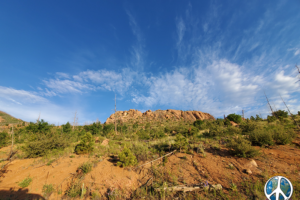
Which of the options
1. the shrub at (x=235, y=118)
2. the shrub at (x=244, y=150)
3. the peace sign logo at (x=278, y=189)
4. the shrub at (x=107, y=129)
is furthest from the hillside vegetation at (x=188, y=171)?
the shrub at (x=235, y=118)

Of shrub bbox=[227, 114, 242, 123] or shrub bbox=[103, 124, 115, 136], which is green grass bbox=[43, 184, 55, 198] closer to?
shrub bbox=[103, 124, 115, 136]

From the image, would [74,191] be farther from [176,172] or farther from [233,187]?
[233,187]

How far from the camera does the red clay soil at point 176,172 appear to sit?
5.65 meters

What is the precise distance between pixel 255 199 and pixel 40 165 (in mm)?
12364

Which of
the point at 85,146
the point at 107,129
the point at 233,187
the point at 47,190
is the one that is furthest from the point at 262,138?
the point at 107,129

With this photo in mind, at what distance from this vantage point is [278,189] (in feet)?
6.59

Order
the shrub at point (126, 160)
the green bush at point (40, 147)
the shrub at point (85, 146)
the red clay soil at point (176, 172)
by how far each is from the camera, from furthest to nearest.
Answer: the shrub at point (85, 146) → the green bush at point (40, 147) → the shrub at point (126, 160) → the red clay soil at point (176, 172)

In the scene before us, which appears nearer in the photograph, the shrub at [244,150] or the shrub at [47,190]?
the shrub at [47,190]

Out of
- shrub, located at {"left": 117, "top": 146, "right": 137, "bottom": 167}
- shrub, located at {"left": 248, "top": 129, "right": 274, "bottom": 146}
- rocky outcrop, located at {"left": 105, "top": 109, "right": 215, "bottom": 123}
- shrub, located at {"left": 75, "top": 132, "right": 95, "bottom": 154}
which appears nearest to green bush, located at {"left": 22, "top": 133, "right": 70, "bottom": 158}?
shrub, located at {"left": 75, "top": 132, "right": 95, "bottom": 154}

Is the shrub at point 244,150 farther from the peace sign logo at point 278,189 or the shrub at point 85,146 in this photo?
→ the shrub at point 85,146

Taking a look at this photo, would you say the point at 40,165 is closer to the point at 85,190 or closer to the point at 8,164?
the point at 8,164

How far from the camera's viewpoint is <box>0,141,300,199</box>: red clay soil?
5651 millimetres

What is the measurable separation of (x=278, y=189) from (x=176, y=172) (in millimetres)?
5565

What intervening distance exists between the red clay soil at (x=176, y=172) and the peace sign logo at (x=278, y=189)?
3702 mm
